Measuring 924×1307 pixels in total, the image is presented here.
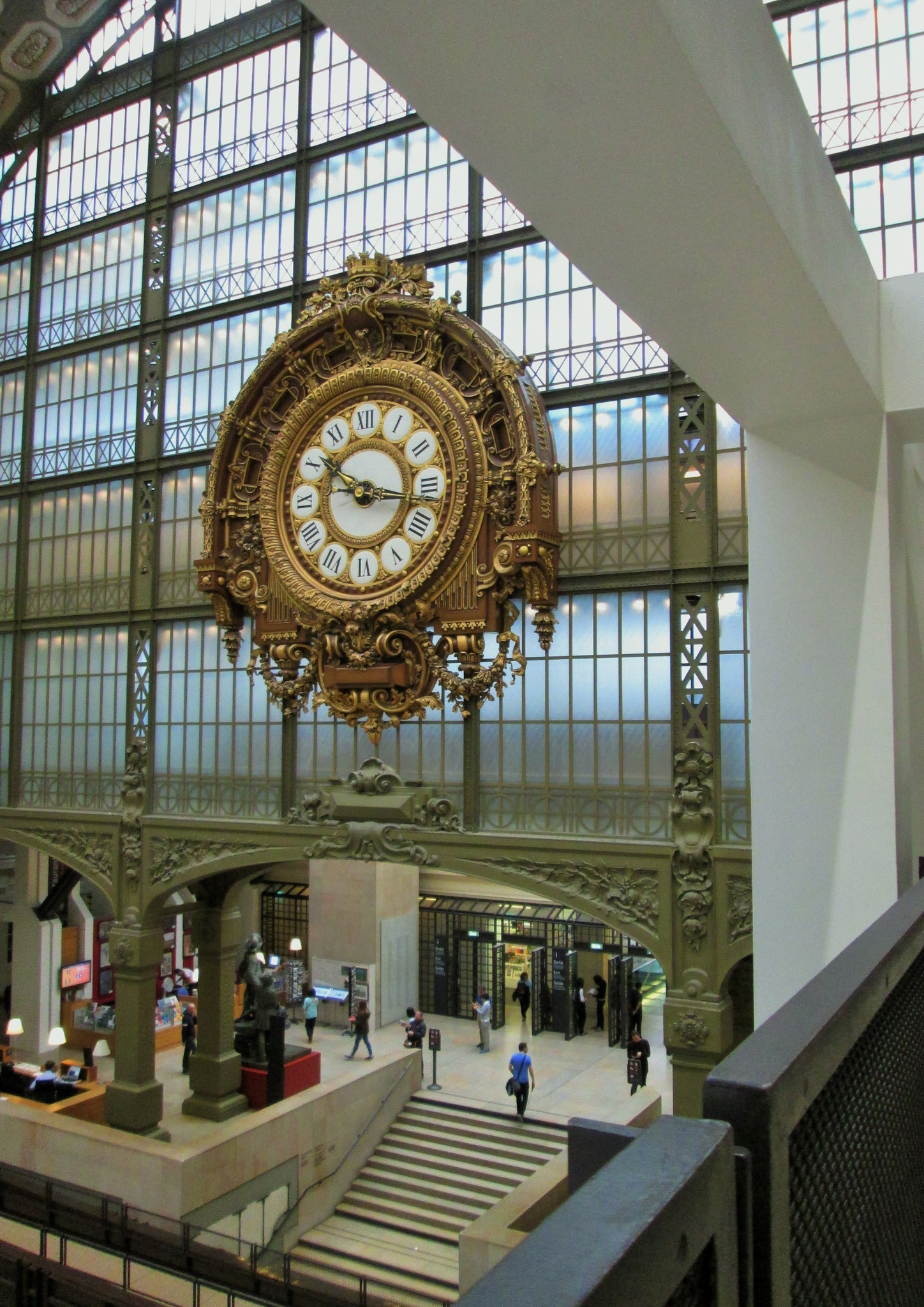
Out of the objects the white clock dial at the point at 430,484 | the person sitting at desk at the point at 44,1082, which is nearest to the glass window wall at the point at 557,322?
the white clock dial at the point at 430,484

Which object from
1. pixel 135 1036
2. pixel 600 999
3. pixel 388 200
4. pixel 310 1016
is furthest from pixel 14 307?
pixel 600 999

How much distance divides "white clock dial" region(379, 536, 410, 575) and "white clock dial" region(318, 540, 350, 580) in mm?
676

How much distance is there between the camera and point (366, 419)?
16609 mm

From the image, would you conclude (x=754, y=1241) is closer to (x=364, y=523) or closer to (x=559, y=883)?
(x=559, y=883)

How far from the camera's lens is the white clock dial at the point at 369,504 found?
53.3ft

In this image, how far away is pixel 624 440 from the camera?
15.1m

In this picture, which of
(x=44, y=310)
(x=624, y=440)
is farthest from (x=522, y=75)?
(x=44, y=310)

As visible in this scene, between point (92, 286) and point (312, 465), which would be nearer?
point (312, 465)

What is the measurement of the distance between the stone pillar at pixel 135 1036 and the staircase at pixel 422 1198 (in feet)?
11.6

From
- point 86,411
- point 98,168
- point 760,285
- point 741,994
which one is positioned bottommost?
point 741,994

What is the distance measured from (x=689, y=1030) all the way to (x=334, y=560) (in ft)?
27.9

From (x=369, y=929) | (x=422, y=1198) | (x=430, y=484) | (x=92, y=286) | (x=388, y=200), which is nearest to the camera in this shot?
(x=430, y=484)

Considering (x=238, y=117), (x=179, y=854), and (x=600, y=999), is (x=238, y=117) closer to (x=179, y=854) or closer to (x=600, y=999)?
(x=179, y=854)

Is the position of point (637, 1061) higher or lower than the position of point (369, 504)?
lower
